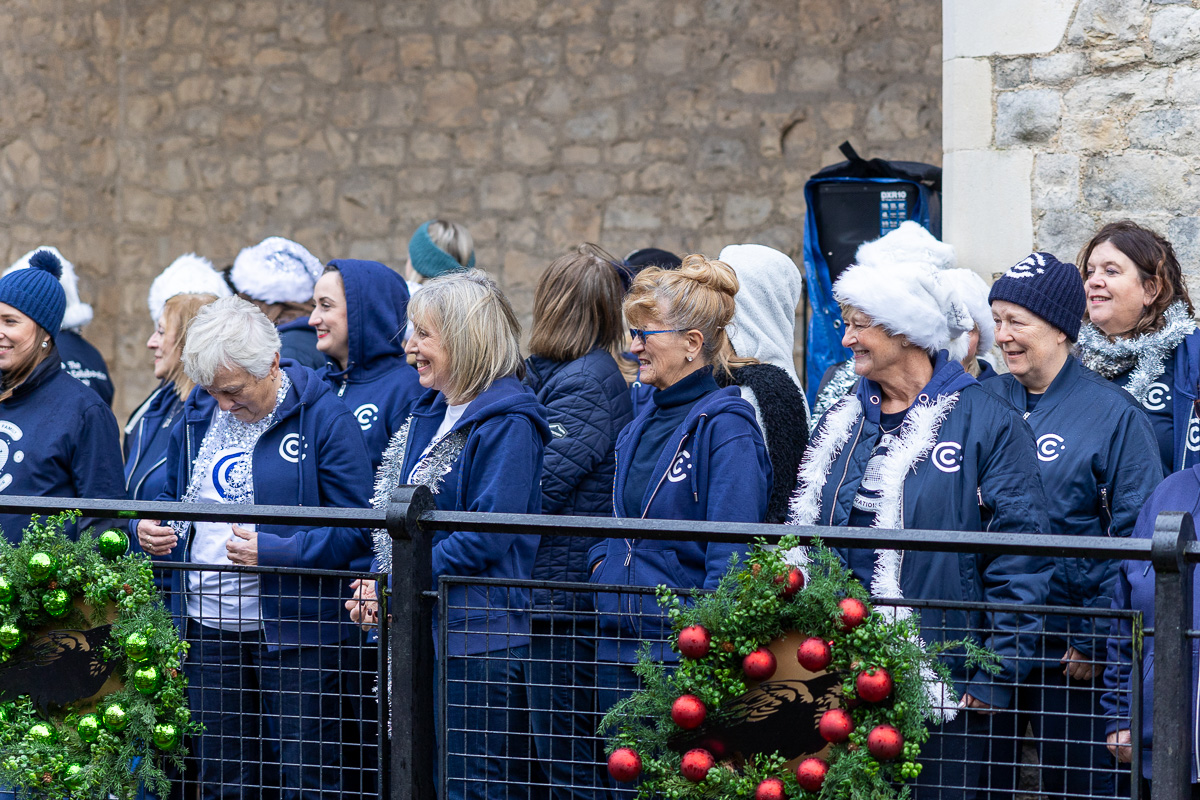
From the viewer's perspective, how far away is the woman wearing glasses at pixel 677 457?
9.87 ft

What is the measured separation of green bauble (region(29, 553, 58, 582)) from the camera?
9.48ft

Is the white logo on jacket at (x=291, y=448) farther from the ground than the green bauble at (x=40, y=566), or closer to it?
farther from the ground

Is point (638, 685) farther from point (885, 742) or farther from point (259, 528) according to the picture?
point (259, 528)

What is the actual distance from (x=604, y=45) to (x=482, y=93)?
841mm

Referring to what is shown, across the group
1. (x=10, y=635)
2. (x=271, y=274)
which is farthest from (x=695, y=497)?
(x=271, y=274)

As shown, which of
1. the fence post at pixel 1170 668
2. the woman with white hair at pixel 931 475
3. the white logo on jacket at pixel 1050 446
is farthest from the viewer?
the white logo on jacket at pixel 1050 446

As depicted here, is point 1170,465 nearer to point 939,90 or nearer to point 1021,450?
point 1021,450

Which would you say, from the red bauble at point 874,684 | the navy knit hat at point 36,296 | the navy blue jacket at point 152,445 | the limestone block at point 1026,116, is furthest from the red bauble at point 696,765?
the limestone block at point 1026,116

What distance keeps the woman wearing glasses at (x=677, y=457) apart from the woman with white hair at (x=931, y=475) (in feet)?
0.66

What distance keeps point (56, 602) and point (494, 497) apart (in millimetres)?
Answer: 1001

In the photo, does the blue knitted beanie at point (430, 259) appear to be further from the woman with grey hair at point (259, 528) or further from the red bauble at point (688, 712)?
the red bauble at point (688, 712)

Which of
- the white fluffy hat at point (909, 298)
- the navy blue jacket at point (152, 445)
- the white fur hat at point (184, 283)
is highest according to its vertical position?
the white fur hat at point (184, 283)

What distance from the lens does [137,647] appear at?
2.85m

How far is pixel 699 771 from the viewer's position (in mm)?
2496
